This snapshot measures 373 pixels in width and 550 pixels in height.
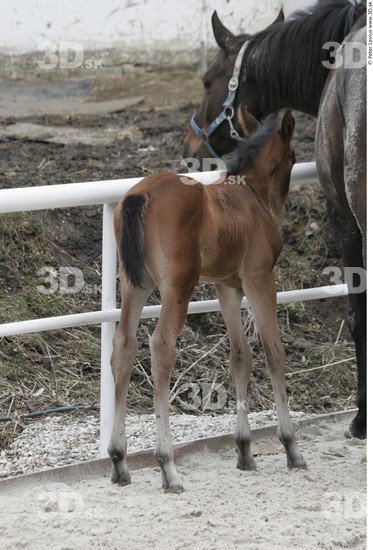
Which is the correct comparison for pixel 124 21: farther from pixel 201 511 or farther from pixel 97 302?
pixel 201 511

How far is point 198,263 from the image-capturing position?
3639 mm

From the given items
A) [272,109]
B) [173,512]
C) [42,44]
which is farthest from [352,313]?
[42,44]

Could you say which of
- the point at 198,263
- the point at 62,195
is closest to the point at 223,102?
the point at 62,195

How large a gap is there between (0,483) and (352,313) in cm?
192

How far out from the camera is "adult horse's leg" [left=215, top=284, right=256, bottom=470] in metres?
3.97

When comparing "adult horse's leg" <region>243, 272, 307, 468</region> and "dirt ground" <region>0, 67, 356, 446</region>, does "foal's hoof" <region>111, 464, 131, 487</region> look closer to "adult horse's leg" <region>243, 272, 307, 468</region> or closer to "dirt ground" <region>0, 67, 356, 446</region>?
"adult horse's leg" <region>243, 272, 307, 468</region>

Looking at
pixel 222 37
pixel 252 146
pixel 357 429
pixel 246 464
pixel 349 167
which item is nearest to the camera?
pixel 349 167

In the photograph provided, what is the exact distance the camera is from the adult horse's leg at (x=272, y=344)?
3918mm

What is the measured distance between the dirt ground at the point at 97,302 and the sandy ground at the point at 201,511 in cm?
136
